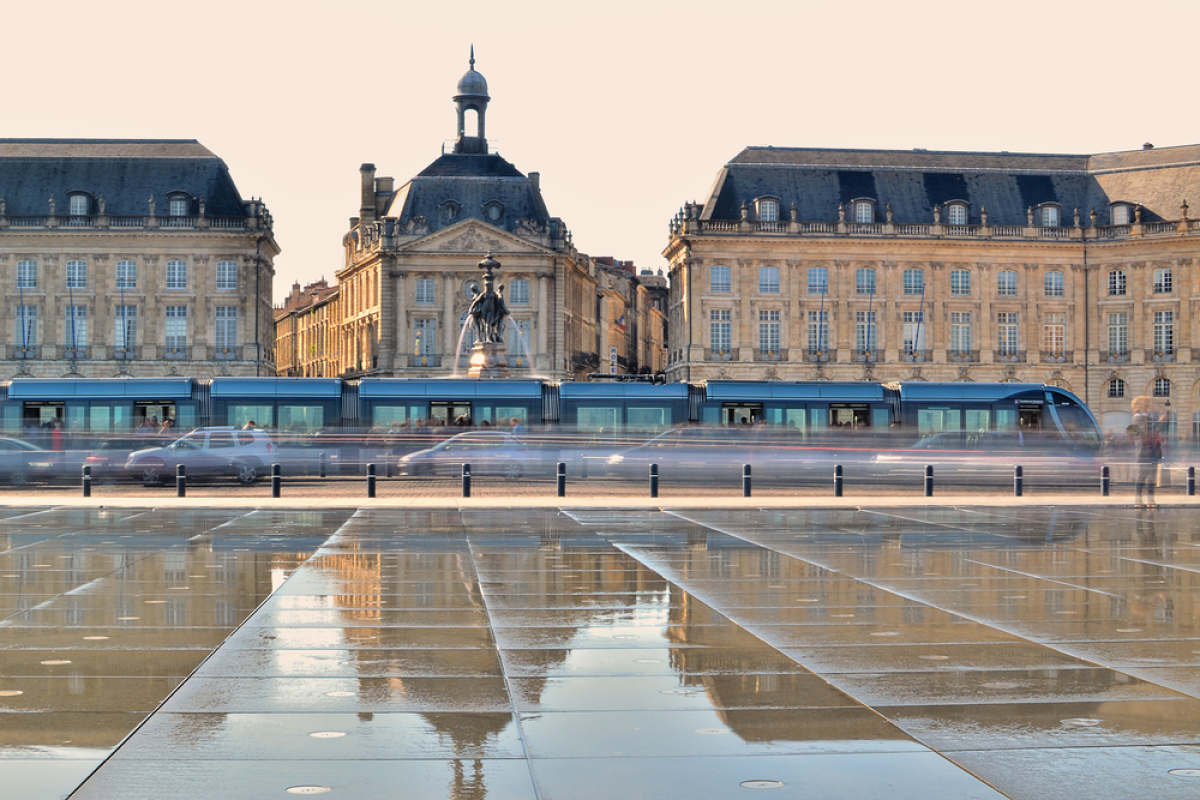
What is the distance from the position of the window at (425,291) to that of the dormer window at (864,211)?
94.2 feet

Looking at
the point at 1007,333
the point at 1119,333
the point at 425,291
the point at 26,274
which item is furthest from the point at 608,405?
the point at 26,274

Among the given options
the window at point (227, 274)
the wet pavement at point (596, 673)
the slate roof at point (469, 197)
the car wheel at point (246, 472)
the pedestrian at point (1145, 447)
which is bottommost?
the car wheel at point (246, 472)

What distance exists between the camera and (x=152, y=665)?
8742mm

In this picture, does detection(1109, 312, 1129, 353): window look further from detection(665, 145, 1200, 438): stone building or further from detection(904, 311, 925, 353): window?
detection(904, 311, 925, 353): window

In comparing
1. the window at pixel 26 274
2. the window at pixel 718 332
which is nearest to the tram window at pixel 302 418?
the window at pixel 718 332

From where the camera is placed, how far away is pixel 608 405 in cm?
4344

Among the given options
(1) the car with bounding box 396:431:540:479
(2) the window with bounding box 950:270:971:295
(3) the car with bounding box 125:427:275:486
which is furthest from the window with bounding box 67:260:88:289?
(2) the window with bounding box 950:270:971:295

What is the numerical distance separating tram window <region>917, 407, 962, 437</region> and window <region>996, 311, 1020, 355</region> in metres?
47.5

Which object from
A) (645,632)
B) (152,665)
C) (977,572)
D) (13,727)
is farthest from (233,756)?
(977,572)

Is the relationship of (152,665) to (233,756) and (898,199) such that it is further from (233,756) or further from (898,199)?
(898,199)

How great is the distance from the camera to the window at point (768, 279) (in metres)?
87.8

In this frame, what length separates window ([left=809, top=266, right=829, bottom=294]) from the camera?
87.9m

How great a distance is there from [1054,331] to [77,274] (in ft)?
210

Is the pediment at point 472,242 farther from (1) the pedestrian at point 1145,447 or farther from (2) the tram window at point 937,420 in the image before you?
(1) the pedestrian at point 1145,447
